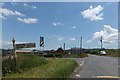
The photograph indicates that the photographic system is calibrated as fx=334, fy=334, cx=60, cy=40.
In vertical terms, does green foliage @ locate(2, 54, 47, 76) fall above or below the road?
above

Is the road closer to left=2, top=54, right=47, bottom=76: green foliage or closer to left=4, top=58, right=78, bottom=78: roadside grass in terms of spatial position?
left=4, top=58, right=78, bottom=78: roadside grass

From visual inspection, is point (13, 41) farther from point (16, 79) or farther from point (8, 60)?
point (16, 79)

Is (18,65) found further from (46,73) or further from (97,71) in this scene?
(97,71)

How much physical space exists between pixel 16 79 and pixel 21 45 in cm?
540

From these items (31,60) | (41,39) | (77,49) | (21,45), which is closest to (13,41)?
(21,45)

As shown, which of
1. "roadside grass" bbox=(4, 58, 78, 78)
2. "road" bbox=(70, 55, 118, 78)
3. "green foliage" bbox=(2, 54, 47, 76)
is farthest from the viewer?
"road" bbox=(70, 55, 118, 78)

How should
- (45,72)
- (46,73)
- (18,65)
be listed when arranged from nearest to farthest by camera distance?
(46,73) → (45,72) → (18,65)

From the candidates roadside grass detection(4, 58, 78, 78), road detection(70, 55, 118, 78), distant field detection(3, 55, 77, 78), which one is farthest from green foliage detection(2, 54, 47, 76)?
road detection(70, 55, 118, 78)

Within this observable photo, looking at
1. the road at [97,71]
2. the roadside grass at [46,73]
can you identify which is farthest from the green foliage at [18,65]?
the road at [97,71]

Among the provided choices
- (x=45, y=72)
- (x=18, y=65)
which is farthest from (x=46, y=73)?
(x=18, y=65)

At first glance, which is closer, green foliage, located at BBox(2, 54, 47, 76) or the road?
green foliage, located at BBox(2, 54, 47, 76)

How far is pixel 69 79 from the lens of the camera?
1941 centimetres

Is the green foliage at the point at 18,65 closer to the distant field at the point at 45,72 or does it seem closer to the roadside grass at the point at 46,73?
the distant field at the point at 45,72

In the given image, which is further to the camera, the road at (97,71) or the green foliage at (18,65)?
the road at (97,71)
